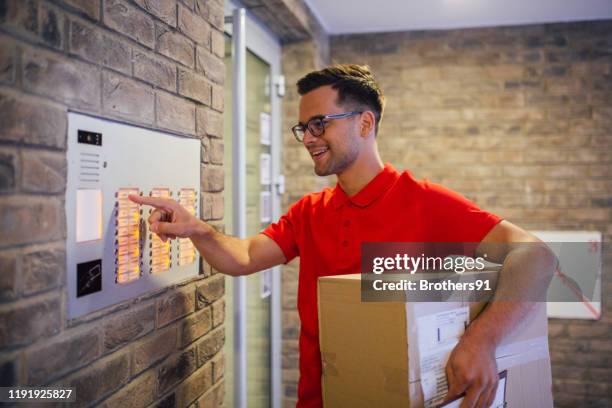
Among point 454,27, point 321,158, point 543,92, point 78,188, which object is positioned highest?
point 454,27

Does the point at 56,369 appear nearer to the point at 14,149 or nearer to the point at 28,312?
the point at 28,312

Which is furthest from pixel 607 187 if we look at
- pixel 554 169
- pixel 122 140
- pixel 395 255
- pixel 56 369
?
pixel 56 369

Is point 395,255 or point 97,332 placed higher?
point 395,255

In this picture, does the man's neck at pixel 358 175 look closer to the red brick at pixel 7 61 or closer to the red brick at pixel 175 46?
the red brick at pixel 175 46

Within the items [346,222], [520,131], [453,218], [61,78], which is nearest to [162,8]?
[61,78]

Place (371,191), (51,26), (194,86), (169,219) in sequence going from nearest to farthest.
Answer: (51,26), (169,219), (194,86), (371,191)

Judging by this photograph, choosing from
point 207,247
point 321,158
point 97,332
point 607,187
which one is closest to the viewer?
point 97,332

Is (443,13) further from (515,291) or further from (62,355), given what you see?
(62,355)

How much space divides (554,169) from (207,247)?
114 inches

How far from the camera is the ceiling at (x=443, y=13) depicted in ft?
10.7

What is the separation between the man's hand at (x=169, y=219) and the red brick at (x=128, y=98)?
0.21 m

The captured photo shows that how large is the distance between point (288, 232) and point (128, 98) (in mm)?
789

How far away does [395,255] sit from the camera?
166cm
